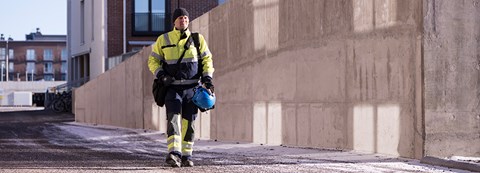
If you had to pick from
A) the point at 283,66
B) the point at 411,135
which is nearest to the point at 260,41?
the point at 283,66

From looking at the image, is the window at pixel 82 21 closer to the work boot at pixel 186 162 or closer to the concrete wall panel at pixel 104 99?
the concrete wall panel at pixel 104 99

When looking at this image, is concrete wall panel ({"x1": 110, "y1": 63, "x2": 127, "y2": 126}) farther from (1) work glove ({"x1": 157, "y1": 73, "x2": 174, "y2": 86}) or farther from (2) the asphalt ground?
(1) work glove ({"x1": 157, "y1": 73, "x2": 174, "y2": 86})

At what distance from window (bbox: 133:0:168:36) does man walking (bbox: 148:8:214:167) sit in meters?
28.3

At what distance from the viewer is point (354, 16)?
10.8m

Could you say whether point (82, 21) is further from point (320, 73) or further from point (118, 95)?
point (320, 73)

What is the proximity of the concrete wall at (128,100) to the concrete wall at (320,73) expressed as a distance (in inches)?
81.3

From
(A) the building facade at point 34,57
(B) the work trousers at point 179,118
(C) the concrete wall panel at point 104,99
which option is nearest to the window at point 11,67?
(A) the building facade at point 34,57

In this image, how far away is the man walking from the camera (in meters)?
8.87

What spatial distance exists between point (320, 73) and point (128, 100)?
1267cm

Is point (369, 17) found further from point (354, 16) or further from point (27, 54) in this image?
point (27, 54)

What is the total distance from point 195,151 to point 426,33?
4261 mm

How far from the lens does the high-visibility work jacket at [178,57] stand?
352 inches

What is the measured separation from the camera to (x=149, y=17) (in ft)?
122

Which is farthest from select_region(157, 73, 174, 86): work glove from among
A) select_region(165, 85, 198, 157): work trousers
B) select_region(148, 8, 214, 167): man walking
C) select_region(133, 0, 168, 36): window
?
select_region(133, 0, 168, 36): window
